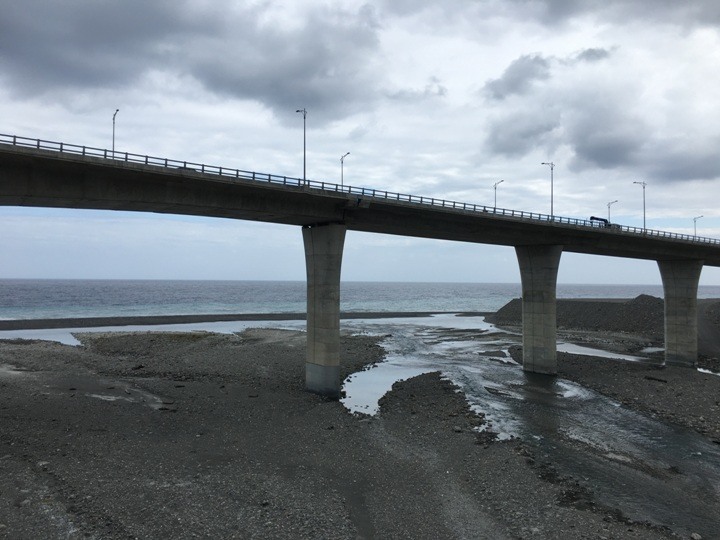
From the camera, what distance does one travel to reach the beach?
13.0m

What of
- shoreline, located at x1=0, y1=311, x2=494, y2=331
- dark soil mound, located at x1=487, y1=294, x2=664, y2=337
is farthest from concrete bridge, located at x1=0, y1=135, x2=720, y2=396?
shoreline, located at x1=0, y1=311, x2=494, y2=331

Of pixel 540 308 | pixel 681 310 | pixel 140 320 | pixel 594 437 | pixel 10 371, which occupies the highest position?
pixel 540 308

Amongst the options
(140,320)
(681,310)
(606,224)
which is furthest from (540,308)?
(140,320)

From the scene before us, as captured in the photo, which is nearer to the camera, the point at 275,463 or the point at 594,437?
the point at 275,463

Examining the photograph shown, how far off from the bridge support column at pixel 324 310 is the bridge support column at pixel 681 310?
37.0 meters

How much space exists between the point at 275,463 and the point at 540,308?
28.9 metres

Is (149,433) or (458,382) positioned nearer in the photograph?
(149,433)

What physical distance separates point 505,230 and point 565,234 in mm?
6512

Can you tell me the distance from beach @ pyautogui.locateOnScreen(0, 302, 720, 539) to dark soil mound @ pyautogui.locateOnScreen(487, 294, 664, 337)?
4121cm

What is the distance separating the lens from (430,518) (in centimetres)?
1364

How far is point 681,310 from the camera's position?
4731cm

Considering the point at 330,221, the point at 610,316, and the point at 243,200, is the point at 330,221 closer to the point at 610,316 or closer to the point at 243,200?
the point at 243,200

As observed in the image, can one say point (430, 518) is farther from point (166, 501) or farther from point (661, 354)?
point (661, 354)

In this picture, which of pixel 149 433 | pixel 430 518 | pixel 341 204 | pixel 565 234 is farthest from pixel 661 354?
pixel 149 433
